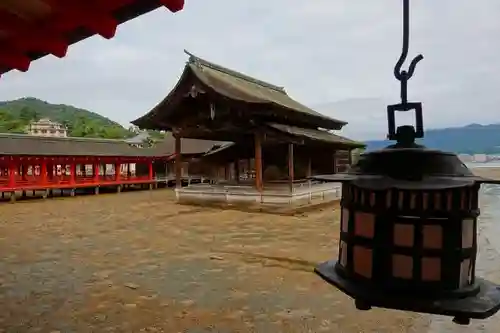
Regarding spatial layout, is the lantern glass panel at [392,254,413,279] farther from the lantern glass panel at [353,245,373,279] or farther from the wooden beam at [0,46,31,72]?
the wooden beam at [0,46,31,72]

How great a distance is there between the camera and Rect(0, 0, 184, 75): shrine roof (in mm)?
3145

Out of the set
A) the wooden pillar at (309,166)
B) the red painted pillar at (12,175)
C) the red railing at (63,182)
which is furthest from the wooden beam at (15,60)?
the red painted pillar at (12,175)

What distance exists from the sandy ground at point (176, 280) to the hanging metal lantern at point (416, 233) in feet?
11.7

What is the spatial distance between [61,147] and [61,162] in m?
1.42

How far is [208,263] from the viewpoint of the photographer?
342 inches

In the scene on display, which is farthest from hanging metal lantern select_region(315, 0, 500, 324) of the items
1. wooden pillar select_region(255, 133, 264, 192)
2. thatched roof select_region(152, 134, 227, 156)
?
thatched roof select_region(152, 134, 227, 156)

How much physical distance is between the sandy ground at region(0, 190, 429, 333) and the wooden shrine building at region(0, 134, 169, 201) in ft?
34.4

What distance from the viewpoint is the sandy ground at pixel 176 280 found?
5.39 m

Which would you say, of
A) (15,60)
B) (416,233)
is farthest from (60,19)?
(416,233)

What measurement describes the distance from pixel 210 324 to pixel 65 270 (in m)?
4.33

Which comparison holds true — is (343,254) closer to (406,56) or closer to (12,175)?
(406,56)

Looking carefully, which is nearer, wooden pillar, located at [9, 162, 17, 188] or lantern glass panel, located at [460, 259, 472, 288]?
lantern glass panel, located at [460, 259, 472, 288]

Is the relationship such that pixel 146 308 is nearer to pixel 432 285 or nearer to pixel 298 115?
pixel 432 285

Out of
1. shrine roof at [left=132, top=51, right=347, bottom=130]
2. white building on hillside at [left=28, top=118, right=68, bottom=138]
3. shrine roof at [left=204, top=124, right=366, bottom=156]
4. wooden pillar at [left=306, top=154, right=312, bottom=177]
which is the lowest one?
wooden pillar at [left=306, top=154, right=312, bottom=177]
